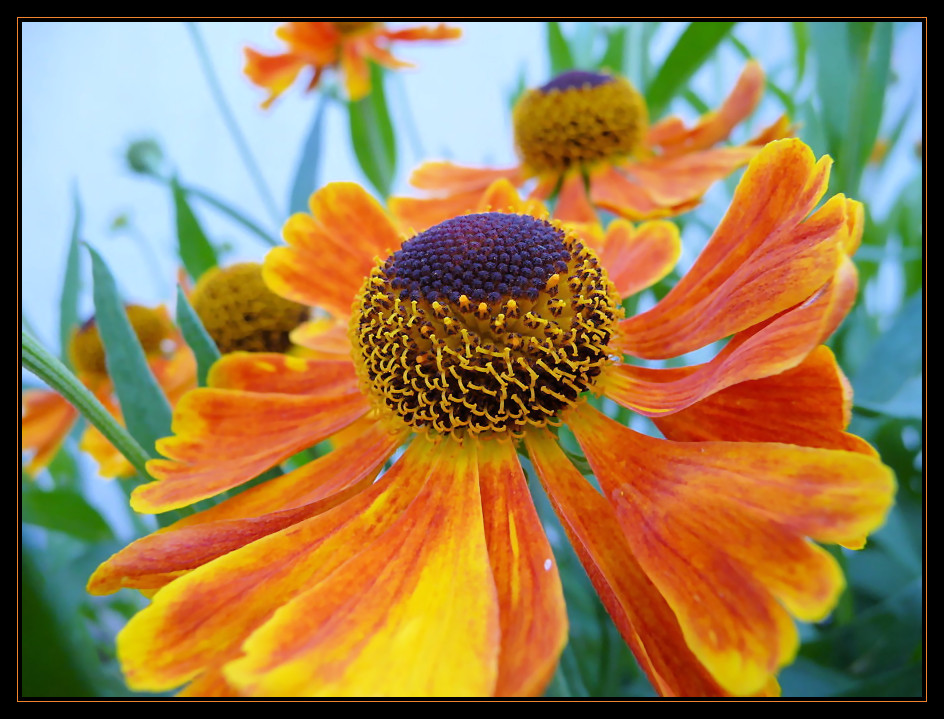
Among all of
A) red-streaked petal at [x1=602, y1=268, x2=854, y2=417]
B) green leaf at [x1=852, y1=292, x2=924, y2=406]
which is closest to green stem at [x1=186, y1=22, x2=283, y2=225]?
red-streaked petal at [x1=602, y1=268, x2=854, y2=417]

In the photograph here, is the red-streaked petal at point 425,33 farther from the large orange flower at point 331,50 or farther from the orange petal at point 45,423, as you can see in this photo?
the orange petal at point 45,423

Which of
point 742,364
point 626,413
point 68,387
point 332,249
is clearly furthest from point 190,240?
point 742,364

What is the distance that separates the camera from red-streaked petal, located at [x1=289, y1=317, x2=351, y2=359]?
21.4 inches

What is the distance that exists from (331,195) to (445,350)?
19 centimetres

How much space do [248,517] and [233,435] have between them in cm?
9

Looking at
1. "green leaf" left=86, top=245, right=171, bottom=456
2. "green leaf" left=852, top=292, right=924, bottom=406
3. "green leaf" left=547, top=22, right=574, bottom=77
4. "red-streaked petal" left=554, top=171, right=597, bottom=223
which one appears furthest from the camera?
"green leaf" left=547, top=22, right=574, bottom=77

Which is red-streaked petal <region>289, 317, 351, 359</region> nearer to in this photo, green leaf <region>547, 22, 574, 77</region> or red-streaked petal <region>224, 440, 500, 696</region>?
red-streaked petal <region>224, 440, 500, 696</region>

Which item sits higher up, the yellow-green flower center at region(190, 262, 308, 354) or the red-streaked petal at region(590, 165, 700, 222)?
the red-streaked petal at region(590, 165, 700, 222)

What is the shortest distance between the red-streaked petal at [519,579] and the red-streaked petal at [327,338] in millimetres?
182

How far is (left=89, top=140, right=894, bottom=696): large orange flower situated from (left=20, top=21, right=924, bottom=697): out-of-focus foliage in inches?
2.2

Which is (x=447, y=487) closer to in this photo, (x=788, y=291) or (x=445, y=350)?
(x=445, y=350)

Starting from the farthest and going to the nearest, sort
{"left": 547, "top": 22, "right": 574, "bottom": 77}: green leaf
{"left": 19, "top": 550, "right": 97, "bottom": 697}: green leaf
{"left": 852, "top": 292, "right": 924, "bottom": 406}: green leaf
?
{"left": 547, "top": 22, "right": 574, "bottom": 77}: green leaf, {"left": 852, "top": 292, "right": 924, "bottom": 406}: green leaf, {"left": 19, "top": 550, "right": 97, "bottom": 697}: green leaf
